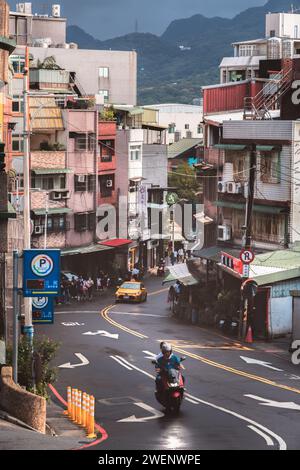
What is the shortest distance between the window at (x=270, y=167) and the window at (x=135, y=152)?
95.3 feet

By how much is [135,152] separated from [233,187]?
26704mm

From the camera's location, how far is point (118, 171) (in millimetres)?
88500

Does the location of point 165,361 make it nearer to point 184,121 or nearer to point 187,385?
point 187,385

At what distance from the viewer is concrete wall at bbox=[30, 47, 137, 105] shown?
407 feet

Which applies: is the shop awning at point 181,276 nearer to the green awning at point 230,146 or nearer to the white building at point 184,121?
the green awning at point 230,146

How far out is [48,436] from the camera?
89.1 feet

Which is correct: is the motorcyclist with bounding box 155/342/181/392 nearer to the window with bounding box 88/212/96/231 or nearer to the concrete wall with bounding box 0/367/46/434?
the concrete wall with bounding box 0/367/46/434

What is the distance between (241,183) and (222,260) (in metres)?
6.57

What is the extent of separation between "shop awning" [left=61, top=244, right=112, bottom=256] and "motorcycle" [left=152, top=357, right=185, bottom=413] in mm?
45528

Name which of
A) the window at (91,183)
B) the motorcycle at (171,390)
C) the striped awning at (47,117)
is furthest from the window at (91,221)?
the motorcycle at (171,390)

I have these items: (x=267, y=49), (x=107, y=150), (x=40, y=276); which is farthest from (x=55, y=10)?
(x=40, y=276)

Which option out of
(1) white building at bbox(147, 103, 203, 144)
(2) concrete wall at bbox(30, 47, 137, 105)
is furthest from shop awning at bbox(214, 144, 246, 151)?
(1) white building at bbox(147, 103, 203, 144)

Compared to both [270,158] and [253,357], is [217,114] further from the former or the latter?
[253,357]
